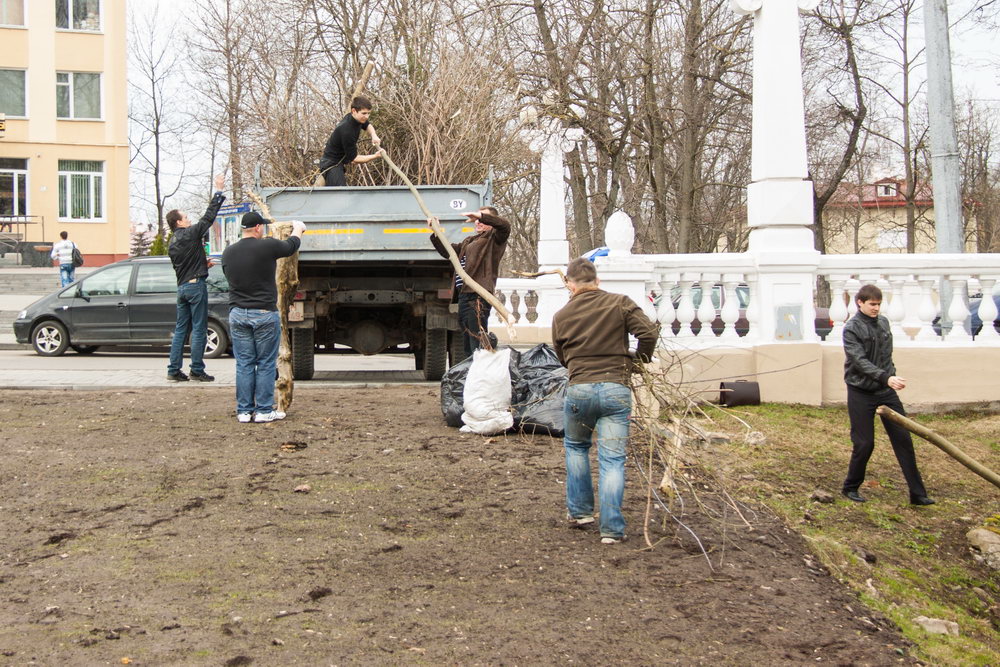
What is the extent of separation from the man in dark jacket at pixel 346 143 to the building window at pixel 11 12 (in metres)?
A: 33.2

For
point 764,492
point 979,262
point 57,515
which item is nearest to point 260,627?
point 57,515

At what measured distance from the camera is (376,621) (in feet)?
15.0

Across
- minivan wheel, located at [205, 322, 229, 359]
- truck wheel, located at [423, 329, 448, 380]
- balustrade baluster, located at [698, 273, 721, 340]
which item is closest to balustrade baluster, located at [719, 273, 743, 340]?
balustrade baluster, located at [698, 273, 721, 340]

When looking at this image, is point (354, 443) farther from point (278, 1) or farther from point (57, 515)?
point (278, 1)

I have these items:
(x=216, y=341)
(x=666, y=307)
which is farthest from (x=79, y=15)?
(x=666, y=307)

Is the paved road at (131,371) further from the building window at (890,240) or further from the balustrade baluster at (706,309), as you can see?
the building window at (890,240)

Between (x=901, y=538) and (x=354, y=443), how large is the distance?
387 centimetres

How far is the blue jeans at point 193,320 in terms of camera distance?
1157 cm

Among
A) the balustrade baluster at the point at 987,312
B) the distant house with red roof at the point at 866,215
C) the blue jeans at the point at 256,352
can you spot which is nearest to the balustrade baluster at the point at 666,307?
the balustrade baluster at the point at 987,312

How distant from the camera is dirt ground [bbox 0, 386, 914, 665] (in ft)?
14.3

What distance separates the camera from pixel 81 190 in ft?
130

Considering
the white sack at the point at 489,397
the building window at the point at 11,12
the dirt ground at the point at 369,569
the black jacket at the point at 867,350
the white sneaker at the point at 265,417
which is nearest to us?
the dirt ground at the point at 369,569

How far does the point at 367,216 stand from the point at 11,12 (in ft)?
111

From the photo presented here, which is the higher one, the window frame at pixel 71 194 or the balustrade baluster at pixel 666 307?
the window frame at pixel 71 194
